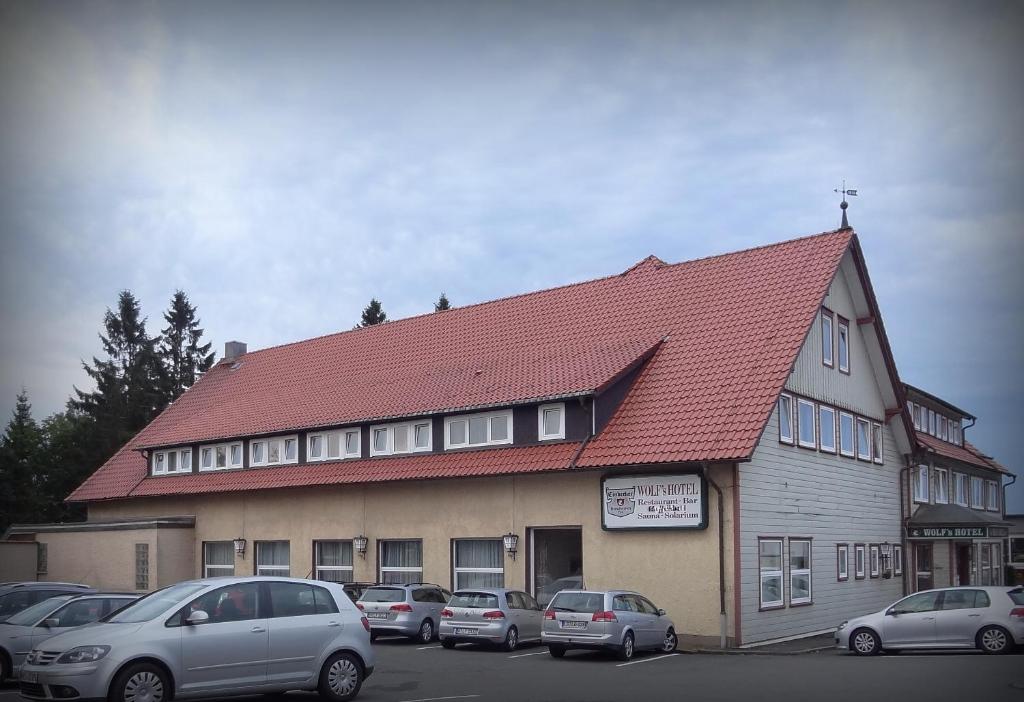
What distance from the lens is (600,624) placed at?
21.2 m

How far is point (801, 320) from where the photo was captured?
27266 millimetres

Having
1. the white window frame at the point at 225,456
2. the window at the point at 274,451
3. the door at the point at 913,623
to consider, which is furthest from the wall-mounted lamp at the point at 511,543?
the white window frame at the point at 225,456

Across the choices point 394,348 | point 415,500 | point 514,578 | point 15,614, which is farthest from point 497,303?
point 15,614

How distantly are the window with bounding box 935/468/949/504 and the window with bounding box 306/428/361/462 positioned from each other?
70.9 ft

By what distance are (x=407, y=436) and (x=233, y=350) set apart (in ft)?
61.5

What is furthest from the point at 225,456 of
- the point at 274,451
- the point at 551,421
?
the point at 551,421

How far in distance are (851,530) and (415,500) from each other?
12.3 m

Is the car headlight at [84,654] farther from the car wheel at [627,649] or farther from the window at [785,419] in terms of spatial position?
the window at [785,419]

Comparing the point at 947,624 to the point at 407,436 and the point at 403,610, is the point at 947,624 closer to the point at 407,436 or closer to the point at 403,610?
the point at 403,610

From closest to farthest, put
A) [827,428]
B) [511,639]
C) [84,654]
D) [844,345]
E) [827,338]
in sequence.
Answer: [84,654] < [511,639] < [827,428] < [827,338] < [844,345]

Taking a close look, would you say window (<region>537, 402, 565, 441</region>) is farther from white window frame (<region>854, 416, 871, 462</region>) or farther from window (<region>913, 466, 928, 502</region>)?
window (<region>913, 466, 928, 502</region>)

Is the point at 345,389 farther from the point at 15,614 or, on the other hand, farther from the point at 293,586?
the point at 293,586

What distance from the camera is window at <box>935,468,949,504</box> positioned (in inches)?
1609

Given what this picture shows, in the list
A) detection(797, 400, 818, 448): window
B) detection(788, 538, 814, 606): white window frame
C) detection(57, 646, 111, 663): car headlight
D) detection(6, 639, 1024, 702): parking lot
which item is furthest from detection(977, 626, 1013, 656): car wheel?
detection(57, 646, 111, 663): car headlight
